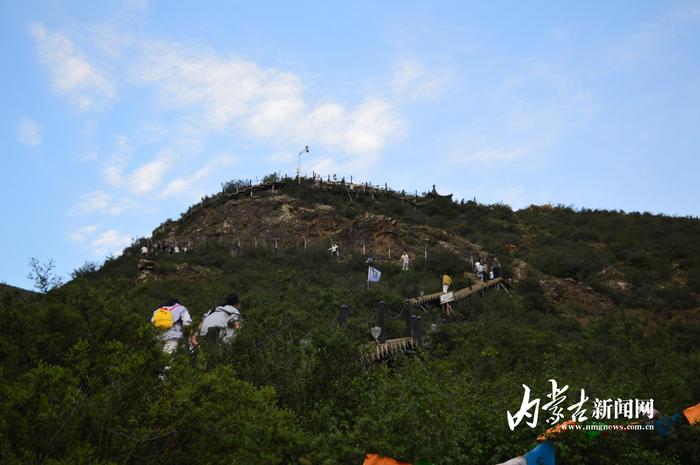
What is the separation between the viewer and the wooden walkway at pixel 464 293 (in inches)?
867

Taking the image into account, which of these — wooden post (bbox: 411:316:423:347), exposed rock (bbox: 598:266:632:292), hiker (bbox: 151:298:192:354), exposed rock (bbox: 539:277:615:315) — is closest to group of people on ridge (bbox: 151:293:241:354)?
hiker (bbox: 151:298:192:354)

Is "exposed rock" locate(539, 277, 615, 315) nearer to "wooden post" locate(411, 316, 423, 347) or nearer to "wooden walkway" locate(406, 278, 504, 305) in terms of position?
"wooden walkway" locate(406, 278, 504, 305)

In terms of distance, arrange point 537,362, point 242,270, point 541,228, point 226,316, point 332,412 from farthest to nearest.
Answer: point 541,228, point 242,270, point 537,362, point 226,316, point 332,412

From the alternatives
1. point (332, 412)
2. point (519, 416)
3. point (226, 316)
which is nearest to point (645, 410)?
point (519, 416)

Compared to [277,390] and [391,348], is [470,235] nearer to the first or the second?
[391,348]

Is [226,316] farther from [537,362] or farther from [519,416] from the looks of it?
[537,362]

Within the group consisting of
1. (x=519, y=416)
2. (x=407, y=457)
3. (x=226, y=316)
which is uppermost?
(x=226, y=316)

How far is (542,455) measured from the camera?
5613 millimetres

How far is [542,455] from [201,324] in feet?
14.3

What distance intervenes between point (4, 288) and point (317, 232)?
92.4 ft

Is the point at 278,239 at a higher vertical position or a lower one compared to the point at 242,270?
higher

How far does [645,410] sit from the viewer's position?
699 centimetres

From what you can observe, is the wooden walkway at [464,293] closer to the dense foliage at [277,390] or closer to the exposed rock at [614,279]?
the exposed rock at [614,279]

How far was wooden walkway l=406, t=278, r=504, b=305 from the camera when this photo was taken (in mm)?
22031
